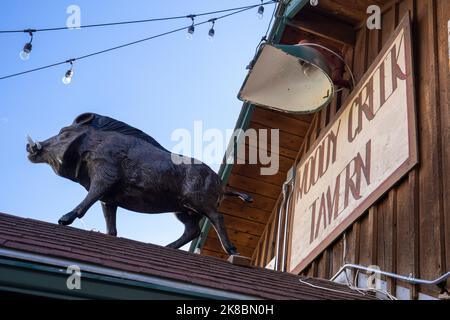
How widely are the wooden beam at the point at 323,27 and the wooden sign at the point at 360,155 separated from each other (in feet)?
3.15

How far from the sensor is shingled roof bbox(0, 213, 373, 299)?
9.37ft

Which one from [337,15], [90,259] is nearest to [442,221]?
[90,259]

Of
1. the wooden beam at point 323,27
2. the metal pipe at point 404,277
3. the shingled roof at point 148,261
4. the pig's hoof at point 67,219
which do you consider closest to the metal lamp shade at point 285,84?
the wooden beam at point 323,27

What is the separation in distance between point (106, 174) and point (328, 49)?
2.49m

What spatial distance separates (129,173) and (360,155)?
1749 mm

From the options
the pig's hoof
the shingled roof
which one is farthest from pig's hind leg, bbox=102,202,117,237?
the shingled roof

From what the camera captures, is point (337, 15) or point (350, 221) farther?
point (337, 15)

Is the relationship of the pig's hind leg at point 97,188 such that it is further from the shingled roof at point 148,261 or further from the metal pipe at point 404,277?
the metal pipe at point 404,277

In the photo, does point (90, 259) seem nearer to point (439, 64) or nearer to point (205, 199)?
point (205, 199)

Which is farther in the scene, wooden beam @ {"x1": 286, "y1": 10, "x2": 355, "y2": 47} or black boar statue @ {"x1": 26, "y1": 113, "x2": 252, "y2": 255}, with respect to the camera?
wooden beam @ {"x1": 286, "y1": 10, "x2": 355, "y2": 47}

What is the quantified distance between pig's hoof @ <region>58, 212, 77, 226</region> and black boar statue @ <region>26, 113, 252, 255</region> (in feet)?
0.65

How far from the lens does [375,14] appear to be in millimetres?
6277

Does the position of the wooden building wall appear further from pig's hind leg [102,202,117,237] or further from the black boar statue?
pig's hind leg [102,202,117,237]

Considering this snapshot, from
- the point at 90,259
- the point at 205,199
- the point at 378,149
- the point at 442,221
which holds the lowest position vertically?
the point at 90,259
